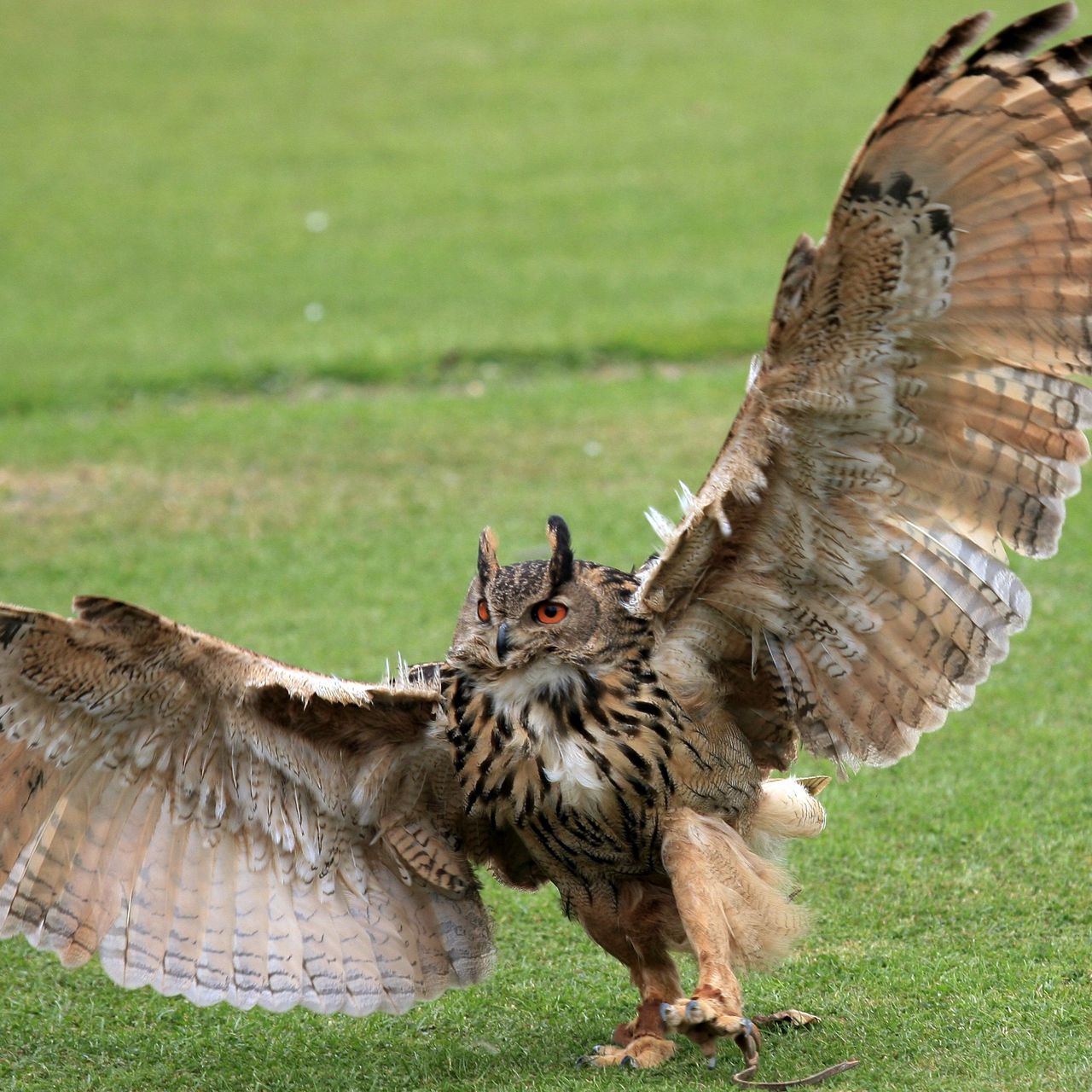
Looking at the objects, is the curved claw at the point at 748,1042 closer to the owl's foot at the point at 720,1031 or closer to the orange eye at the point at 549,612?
the owl's foot at the point at 720,1031

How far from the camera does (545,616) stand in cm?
489

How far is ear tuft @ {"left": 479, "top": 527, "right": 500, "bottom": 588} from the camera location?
5039mm

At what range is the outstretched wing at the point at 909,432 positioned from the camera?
437cm

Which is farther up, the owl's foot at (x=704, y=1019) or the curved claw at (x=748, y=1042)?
the owl's foot at (x=704, y=1019)

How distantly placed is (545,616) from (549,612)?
0.02m

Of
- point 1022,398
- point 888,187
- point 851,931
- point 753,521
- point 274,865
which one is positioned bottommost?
point 851,931

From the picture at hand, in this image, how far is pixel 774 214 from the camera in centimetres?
1777

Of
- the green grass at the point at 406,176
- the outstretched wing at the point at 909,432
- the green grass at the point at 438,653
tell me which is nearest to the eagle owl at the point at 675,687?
the outstretched wing at the point at 909,432

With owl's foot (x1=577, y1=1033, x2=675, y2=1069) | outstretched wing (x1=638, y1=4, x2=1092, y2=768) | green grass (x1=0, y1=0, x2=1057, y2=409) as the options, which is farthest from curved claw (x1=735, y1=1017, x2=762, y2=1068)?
green grass (x1=0, y1=0, x2=1057, y2=409)

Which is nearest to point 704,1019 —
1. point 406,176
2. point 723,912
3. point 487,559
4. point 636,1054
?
point 723,912

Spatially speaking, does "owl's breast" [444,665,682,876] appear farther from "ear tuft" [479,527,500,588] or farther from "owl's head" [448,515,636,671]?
"ear tuft" [479,527,500,588]

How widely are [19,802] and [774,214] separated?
45.7 feet

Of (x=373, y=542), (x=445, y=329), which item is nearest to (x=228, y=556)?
(x=373, y=542)

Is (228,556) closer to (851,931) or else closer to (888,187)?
(851,931)
